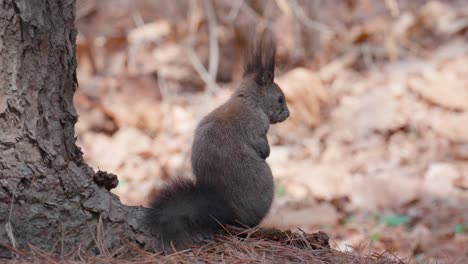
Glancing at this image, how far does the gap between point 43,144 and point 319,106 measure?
5373 millimetres

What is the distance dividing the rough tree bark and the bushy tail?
0.10m

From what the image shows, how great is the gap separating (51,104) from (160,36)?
6.48m

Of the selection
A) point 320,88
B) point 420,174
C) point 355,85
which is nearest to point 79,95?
point 320,88

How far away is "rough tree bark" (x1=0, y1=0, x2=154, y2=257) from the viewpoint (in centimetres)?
243

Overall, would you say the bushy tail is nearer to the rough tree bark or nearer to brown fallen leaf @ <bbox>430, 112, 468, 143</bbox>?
the rough tree bark

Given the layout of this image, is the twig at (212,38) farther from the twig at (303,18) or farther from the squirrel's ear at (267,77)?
the squirrel's ear at (267,77)

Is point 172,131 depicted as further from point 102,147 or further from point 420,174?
point 420,174

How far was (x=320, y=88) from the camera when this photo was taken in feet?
25.0

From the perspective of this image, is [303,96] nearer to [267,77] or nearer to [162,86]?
[162,86]

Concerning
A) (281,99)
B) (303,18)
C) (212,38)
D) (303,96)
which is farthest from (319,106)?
(281,99)

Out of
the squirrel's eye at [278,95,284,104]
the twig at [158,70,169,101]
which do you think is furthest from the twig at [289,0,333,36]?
the squirrel's eye at [278,95,284,104]

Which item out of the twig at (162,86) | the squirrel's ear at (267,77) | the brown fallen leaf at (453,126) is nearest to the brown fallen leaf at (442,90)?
the brown fallen leaf at (453,126)

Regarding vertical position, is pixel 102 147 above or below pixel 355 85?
below

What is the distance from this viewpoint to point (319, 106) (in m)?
7.59
